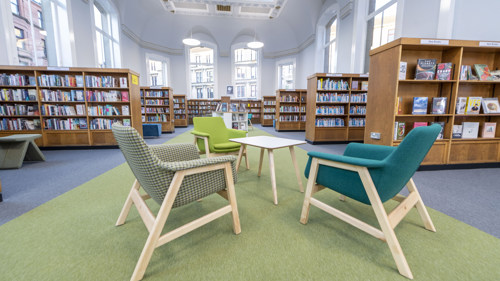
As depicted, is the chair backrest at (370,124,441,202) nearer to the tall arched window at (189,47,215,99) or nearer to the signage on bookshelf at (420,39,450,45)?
the signage on bookshelf at (420,39,450,45)

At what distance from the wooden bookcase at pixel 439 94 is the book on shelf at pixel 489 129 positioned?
0.08 meters

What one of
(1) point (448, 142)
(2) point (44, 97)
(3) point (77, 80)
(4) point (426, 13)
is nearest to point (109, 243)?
(1) point (448, 142)

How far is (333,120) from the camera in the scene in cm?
575

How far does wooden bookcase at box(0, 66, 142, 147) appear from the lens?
454 cm

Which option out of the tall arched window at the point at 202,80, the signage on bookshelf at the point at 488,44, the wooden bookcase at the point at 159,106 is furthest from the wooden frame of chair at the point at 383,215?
the tall arched window at the point at 202,80

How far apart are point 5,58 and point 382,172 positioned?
756 centimetres

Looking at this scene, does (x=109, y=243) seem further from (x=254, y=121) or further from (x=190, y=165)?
(x=254, y=121)

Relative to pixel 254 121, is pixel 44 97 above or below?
above

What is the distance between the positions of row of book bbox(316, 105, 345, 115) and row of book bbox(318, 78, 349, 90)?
1.77ft

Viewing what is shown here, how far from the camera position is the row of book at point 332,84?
5.50m

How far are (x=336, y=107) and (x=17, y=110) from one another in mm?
8061

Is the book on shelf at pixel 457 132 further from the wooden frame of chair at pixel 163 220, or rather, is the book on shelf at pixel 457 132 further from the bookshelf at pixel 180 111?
the bookshelf at pixel 180 111

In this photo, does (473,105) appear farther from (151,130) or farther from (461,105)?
(151,130)

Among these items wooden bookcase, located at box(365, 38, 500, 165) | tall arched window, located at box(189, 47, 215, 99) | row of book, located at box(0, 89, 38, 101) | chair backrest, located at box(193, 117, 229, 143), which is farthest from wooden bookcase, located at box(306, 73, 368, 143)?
tall arched window, located at box(189, 47, 215, 99)
